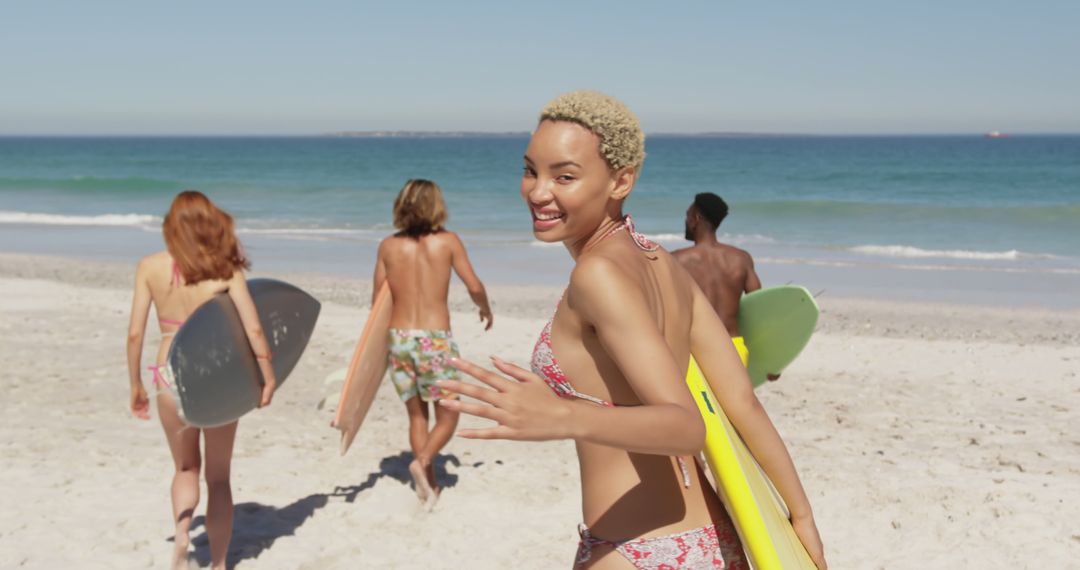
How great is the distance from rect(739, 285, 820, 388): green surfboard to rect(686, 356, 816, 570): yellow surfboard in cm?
388

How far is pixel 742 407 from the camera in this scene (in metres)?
2.05

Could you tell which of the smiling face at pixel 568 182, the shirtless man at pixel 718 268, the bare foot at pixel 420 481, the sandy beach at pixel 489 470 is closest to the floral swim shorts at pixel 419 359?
the bare foot at pixel 420 481

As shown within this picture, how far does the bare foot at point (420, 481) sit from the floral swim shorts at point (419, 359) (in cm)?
38

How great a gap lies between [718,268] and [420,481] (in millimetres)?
2052

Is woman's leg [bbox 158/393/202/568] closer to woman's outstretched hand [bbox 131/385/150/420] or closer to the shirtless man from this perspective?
woman's outstretched hand [bbox 131/385/150/420]

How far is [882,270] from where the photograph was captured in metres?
17.6

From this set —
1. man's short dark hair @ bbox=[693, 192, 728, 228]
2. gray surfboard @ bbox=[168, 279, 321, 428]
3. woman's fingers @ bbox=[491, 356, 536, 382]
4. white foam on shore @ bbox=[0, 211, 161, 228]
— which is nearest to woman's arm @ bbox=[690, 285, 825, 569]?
woman's fingers @ bbox=[491, 356, 536, 382]

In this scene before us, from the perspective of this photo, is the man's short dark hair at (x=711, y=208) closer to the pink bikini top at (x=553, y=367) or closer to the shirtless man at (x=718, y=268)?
the shirtless man at (x=718, y=268)

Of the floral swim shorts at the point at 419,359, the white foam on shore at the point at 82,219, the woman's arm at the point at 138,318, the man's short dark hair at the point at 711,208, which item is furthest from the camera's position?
the white foam on shore at the point at 82,219

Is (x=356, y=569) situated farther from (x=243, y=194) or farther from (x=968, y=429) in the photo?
(x=243, y=194)

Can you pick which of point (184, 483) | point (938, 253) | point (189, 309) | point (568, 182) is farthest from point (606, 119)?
point (938, 253)

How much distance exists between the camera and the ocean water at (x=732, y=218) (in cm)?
1731

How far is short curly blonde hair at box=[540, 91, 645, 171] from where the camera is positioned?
1.81 m

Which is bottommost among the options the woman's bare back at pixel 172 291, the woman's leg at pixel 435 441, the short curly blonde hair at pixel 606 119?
the woman's leg at pixel 435 441
